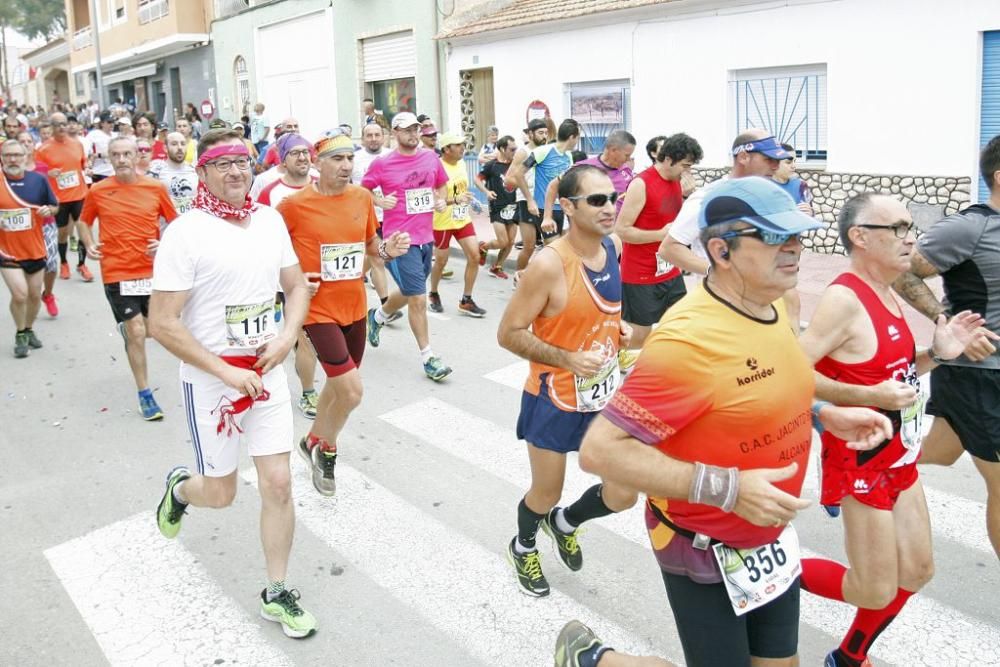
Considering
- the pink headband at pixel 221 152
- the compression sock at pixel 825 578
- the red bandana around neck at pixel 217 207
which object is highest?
the pink headband at pixel 221 152

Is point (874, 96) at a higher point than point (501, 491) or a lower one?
higher

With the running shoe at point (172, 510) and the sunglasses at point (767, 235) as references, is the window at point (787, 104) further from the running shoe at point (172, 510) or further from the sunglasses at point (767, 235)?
the sunglasses at point (767, 235)

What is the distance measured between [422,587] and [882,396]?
2.31 m

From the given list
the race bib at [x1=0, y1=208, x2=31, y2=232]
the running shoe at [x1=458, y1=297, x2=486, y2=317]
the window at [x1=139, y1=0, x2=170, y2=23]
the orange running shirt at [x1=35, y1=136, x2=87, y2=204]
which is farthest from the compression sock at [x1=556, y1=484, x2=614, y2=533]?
the window at [x1=139, y1=0, x2=170, y2=23]

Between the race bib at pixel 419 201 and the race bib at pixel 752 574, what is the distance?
6.08 metres

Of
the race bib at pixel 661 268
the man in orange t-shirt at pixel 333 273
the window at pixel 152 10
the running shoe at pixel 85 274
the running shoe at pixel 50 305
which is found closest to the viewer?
Result: the man in orange t-shirt at pixel 333 273

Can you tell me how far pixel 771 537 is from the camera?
8.76 feet

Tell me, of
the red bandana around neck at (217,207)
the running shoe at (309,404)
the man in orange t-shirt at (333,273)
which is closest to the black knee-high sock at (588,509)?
the man in orange t-shirt at (333,273)

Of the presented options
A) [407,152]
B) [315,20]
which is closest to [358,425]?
[407,152]

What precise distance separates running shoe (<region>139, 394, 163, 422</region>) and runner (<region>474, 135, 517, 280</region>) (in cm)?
544

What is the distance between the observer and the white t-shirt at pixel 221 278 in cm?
399

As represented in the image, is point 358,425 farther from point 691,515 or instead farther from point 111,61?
point 111,61

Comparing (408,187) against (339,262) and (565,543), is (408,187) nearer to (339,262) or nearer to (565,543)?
(339,262)

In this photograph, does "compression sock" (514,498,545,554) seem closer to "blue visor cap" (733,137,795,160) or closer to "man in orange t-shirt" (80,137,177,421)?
"blue visor cap" (733,137,795,160)
